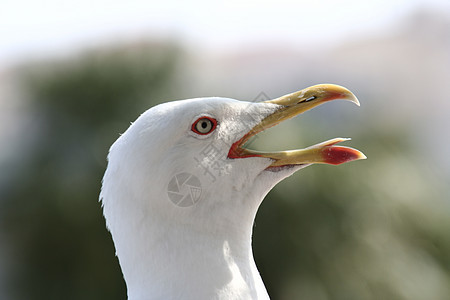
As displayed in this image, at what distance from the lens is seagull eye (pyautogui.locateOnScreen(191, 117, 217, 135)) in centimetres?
232

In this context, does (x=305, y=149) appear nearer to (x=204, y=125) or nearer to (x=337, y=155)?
(x=337, y=155)

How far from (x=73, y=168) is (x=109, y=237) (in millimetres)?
1007

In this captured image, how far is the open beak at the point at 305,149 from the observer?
2.37m

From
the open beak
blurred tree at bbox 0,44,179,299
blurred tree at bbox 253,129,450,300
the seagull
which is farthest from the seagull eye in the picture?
blurred tree at bbox 0,44,179,299

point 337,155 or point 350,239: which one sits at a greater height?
point 337,155

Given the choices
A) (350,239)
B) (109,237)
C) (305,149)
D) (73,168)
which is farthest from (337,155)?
(73,168)

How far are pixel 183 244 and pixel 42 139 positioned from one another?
6346 millimetres

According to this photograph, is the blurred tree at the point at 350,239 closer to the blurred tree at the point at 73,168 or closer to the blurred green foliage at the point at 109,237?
the blurred green foliage at the point at 109,237

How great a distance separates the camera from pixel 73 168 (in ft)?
25.1

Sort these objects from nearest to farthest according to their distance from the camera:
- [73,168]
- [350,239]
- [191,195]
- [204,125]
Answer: [191,195], [204,125], [350,239], [73,168]

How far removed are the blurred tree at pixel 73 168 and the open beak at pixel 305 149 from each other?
5.26m

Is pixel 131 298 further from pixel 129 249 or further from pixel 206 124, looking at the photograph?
pixel 206 124

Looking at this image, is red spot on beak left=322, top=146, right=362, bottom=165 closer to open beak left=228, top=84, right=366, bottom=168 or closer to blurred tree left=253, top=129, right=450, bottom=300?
open beak left=228, top=84, right=366, bottom=168

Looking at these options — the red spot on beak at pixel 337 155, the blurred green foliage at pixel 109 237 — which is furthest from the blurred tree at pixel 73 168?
the red spot on beak at pixel 337 155
